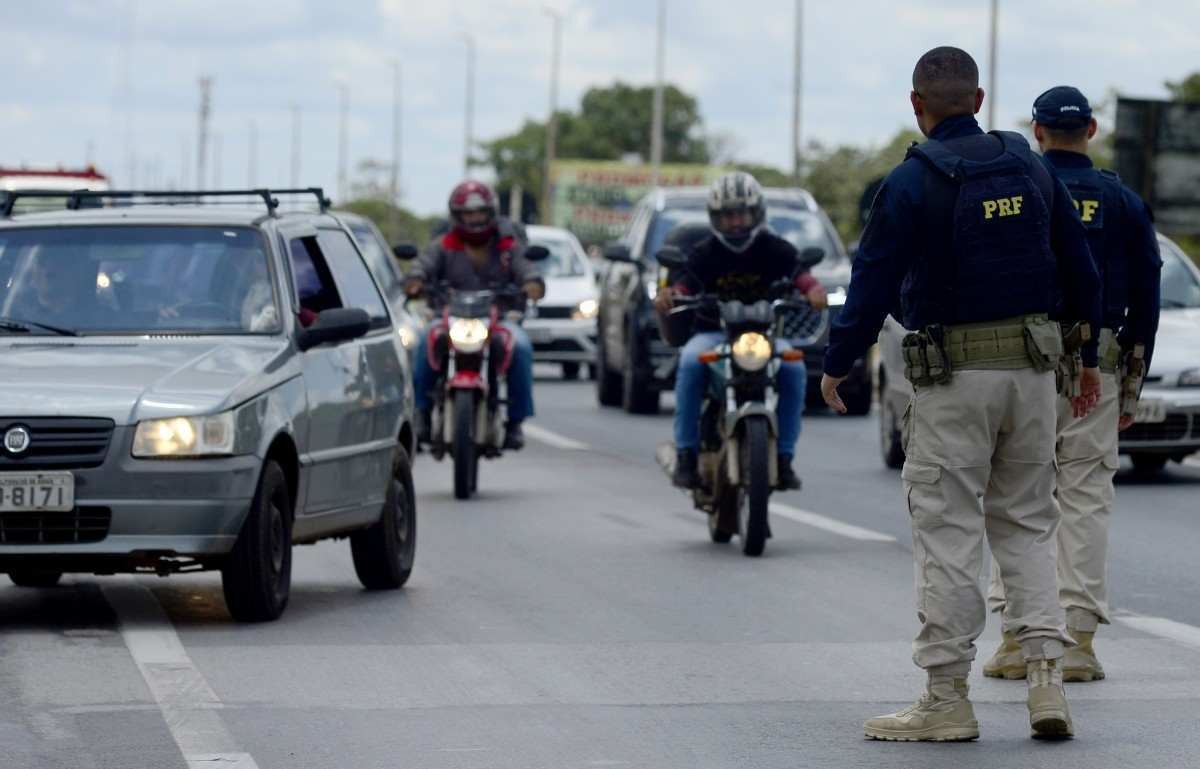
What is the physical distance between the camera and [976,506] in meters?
7.86

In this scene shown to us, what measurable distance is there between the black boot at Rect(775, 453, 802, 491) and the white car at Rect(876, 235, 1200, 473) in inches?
143

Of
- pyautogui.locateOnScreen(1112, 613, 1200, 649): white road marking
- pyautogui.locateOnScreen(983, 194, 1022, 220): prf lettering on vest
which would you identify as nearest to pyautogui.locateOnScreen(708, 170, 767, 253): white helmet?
pyautogui.locateOnScreen(1112, 613, 1200, 649): white road marking

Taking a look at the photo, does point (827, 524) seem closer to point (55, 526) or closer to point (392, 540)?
point (392, 540)

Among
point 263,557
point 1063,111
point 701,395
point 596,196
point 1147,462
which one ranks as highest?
point 1063,111

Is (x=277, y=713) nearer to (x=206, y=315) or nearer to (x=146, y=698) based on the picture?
(x=146, y=698)

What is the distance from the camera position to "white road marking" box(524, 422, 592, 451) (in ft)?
72.3

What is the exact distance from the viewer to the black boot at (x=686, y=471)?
535 inches

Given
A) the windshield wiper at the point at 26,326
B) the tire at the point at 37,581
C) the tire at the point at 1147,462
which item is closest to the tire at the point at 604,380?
the tire at the point at 1147,462

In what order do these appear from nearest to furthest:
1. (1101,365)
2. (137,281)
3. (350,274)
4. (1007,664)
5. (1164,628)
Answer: (1007,664) < (1101,365) < (1164,628) < (137,281) < (350,274)

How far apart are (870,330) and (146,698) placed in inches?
96.7

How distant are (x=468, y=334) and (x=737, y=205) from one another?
3.88 metres

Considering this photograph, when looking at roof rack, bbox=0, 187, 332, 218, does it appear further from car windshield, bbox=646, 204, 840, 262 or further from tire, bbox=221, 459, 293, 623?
car windshield, bbox=646, 204, 840, 262

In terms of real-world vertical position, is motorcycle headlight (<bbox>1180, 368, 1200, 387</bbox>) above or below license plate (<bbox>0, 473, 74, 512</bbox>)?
above

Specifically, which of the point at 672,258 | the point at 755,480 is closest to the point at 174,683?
the point at 755,480
